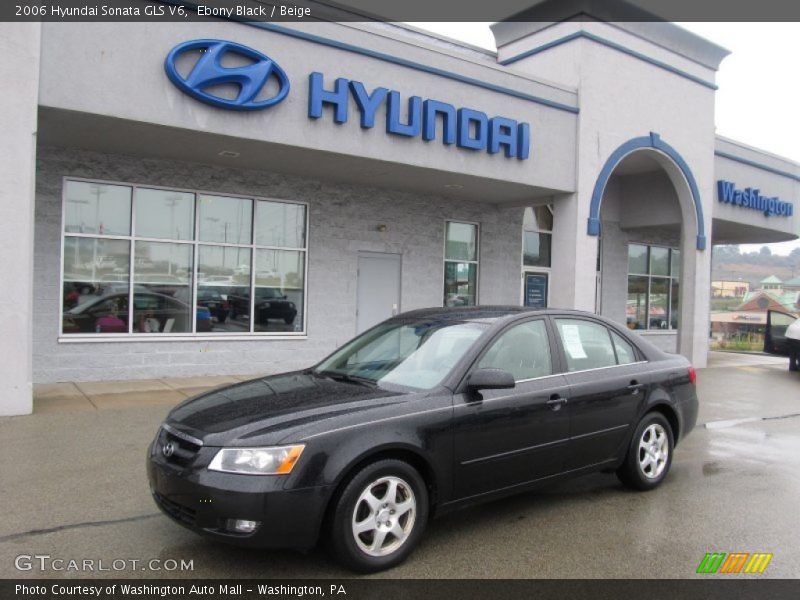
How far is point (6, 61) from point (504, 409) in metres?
7.03

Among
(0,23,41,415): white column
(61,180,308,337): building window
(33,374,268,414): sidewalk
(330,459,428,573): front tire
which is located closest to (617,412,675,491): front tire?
(330,459,428,573): front tire

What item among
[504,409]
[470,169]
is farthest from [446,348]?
[470,169]

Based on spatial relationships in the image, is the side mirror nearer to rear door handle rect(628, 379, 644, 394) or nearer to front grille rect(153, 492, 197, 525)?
rear door handle rect(628, 379, 644, 394)

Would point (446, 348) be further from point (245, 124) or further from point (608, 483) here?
point (245, 124)

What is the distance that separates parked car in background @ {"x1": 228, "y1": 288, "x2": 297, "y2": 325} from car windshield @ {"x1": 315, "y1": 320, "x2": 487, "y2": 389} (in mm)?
6545

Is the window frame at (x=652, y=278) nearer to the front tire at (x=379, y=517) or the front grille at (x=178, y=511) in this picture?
the front tire at (x=379, y=517)

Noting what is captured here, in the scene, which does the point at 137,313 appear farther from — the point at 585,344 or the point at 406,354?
the point at 585,344

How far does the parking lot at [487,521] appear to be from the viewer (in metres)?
4.04

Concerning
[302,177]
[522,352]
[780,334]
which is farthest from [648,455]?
[780,334]

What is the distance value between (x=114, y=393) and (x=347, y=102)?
5403mm

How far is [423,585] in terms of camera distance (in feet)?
12.4

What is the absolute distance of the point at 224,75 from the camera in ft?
29.5

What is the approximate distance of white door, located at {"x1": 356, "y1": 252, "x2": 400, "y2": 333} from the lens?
13141 mm

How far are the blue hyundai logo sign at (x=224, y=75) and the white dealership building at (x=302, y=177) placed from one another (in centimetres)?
3
